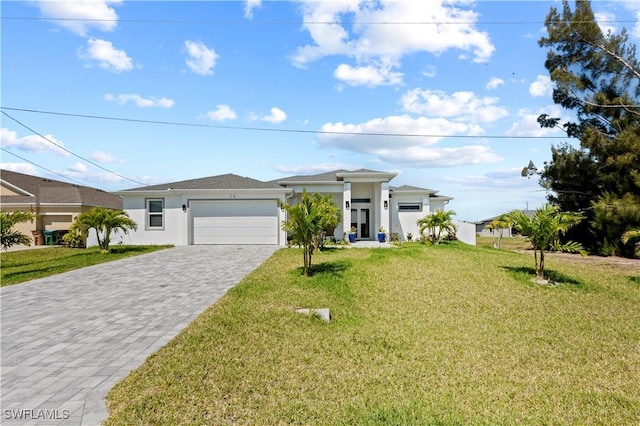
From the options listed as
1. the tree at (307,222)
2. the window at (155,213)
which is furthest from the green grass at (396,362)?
the window at (155,213)

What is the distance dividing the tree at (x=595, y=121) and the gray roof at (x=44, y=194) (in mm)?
33895

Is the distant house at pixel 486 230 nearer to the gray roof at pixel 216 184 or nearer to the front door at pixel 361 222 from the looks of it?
the front door at pixel 361 222

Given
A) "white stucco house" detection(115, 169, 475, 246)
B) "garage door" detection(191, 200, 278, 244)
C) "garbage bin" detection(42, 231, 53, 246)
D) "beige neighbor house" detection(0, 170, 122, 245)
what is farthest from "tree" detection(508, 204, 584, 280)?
"garbage bin" detection(42, 231, 53, 246)

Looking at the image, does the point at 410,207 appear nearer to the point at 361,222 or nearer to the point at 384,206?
the point at 384,206

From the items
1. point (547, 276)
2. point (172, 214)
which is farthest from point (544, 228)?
point (172, 214)

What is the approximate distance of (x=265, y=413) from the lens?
3137 mm

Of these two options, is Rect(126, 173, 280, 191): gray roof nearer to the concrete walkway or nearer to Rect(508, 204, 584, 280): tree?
the concrete walkway

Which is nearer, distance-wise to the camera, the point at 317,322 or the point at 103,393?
the point at 103,393

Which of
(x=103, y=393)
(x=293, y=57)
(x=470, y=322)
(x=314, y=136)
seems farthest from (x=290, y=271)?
(x=314, y=136)

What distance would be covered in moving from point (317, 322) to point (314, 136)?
18.4 meters

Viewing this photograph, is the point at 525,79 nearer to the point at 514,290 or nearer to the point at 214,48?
the point at 514,290

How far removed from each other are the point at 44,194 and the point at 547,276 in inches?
1299

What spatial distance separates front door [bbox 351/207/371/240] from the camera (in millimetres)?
21188

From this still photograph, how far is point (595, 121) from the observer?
19797mm
